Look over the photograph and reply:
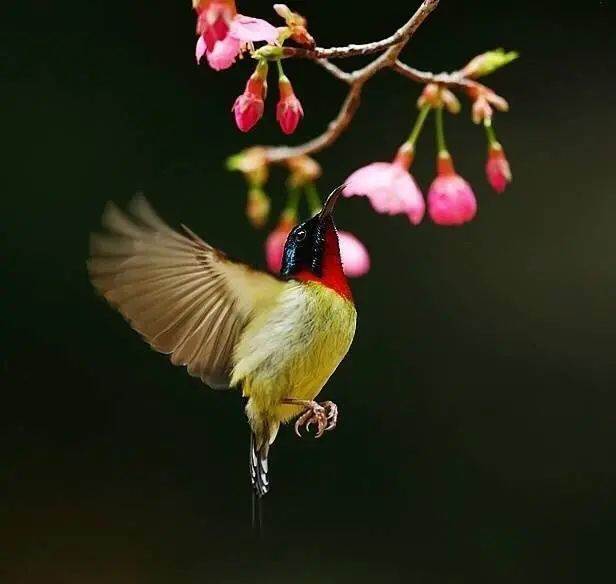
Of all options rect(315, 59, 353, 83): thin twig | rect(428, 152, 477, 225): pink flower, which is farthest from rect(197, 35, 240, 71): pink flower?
rect(428, 152, 477, 225): pink flower

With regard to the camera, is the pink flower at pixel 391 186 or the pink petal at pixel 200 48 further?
the pink flower at pixel 391 186

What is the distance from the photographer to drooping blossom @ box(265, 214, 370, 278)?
121 centimetres

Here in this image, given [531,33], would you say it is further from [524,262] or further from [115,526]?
[115,526]

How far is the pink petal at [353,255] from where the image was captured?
4.07 feet

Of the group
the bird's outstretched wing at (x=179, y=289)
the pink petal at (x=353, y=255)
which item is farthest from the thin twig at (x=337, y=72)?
the bird's outstretched wing at (x=179, y=289)

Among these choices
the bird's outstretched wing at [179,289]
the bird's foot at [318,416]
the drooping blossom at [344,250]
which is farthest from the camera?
the drooping blossom at [344,250]

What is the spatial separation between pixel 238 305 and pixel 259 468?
31 cm

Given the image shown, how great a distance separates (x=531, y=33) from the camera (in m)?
1.33

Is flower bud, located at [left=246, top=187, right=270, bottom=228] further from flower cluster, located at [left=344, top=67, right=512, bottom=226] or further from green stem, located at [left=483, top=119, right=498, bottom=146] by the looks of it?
green stem, located at [left=483, top=119, right=498, bottom=146]

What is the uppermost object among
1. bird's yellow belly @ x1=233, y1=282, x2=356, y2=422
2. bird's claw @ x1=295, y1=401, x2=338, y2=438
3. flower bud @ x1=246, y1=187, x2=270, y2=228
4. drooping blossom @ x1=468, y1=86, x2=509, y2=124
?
drooping blossom @ x1=468, y1=86, x2=509, y2=124

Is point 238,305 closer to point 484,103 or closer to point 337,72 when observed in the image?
point 337,72

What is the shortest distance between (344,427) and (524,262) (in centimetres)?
36

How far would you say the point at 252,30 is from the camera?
3.52 feet

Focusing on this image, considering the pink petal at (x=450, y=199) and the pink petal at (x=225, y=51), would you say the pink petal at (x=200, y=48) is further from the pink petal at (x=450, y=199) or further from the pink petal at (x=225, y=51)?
the pink petal at (x=450, y=199)
